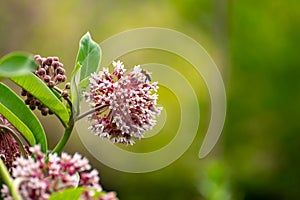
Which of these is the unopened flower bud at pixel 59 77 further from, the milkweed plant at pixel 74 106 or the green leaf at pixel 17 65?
the green leaf at pixel 17 65

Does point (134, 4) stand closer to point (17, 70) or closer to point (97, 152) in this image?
point (97, 152)

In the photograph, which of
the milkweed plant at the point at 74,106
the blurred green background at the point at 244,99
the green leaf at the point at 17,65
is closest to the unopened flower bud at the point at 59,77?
the milkweed plant at the point at 74,106

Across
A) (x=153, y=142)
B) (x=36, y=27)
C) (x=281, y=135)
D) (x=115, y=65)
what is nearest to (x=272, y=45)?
(x=281, y=135)

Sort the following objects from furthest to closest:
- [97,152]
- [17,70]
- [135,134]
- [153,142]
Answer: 1. [153,142]
2. [97,152]
3. [135,134]
4. [17,70]

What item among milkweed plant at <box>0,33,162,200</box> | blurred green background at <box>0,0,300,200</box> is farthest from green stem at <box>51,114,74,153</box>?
blurred green background at <box>0,0,300,200</box>

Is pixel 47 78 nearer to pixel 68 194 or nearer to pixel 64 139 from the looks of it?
pixel 64 139

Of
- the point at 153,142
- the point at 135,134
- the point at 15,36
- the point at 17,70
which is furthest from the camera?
the point at 15,36
